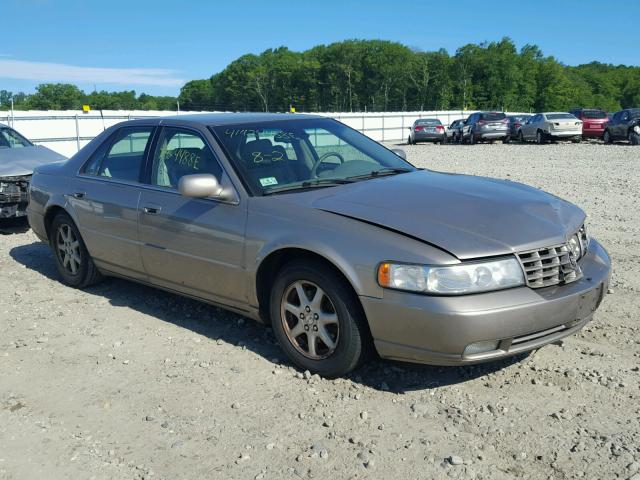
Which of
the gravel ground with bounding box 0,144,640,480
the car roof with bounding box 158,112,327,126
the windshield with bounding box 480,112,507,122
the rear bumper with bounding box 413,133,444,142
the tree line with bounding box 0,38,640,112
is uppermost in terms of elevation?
the tree line with bounding box 0,38,640,112

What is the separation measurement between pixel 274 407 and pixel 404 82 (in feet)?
371

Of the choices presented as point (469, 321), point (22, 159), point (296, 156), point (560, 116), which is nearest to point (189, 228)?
point (296, 156)

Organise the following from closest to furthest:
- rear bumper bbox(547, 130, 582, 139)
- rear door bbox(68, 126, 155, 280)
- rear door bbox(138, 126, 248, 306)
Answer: rear door bbox(138, 126, 248, 306), rear door bbox(68, 126, 155, 280), rear bumper bbox(547, 130, 582, 139)

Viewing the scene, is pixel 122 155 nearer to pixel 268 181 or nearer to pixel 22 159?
pixel 268 181

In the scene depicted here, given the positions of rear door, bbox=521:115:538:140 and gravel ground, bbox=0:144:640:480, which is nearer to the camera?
gravel ground, bbox=0:144:640:480

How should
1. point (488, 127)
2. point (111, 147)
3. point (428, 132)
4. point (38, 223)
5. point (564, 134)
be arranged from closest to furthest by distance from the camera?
1. point (111, 147)
2. point (38, 223)
3. point (564, 134)
4. point (488, 127)
5. point (428, 132)

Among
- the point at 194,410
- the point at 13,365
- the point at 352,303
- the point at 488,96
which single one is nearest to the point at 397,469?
the point at 352,303

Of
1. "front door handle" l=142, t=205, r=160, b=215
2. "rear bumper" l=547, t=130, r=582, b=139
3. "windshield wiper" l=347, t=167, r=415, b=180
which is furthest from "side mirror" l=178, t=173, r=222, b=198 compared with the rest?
"rear bumper" l=547, t=130, r=582, b=139

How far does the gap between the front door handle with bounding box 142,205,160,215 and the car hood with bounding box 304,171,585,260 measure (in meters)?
1.36

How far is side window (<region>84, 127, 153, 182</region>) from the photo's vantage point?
5.30 meters

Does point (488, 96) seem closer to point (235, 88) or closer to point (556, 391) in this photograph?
point (235, 88)

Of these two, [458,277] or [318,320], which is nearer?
[458,277]

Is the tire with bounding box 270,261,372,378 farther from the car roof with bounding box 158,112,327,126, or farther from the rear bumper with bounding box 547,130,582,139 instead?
the rear bumper with bounding box 547,130,582,139

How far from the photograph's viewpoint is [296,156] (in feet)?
15.5
